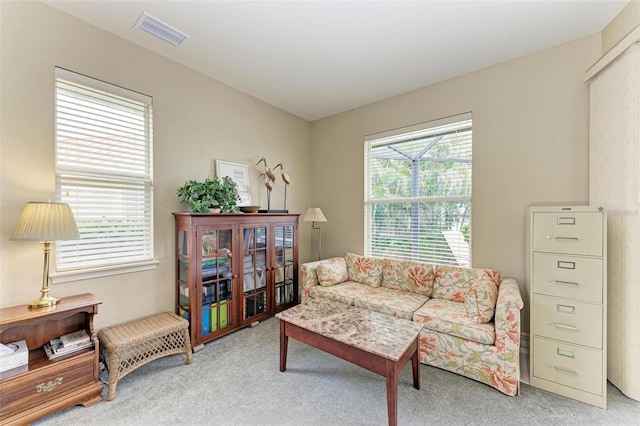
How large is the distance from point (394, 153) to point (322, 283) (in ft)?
6.33

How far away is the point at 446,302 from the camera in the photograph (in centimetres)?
266

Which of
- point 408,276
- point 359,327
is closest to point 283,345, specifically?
point 359,327

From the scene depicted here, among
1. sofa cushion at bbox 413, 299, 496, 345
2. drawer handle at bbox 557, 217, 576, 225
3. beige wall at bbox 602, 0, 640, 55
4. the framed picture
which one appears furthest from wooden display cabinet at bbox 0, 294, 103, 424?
beige wall at bbox 602, 0, 640, 55

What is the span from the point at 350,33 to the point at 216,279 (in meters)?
2.63

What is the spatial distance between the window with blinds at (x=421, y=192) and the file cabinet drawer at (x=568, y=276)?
88 cm

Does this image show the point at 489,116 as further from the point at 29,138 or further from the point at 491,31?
the point at 29,138

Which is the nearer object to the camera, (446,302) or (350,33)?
(350,33)

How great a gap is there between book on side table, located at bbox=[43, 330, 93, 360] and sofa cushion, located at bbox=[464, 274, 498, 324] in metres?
2.95

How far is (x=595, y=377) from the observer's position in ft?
6.01

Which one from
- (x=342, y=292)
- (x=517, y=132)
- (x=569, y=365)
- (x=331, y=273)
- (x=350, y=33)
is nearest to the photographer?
(x=569, y=365)

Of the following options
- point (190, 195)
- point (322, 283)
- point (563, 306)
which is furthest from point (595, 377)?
point (190, 195)

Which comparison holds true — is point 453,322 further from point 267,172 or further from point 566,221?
point 267,172

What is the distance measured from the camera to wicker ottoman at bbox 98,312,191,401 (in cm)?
192

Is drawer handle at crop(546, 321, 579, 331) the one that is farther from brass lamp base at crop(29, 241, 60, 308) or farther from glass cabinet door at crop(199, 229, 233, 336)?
brass lamp base at crop(29, 241, 60, 308)
